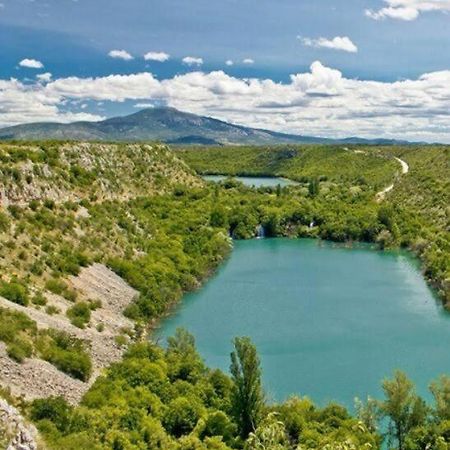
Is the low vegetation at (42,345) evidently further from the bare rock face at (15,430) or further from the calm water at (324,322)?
the calm water at (324,322)

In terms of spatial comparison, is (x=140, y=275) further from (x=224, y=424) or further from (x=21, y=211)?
(x=224, y=424)

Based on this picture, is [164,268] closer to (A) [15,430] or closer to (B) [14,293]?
(B) [14,293]

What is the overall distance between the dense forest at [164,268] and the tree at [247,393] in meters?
0.08

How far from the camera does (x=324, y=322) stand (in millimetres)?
60250

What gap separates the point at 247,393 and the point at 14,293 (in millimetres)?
17787

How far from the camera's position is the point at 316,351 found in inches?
2051

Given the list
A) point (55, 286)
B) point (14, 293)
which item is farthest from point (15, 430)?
point (55, 286)

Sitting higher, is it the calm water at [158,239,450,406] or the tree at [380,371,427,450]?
the tree at [380,371,427,450]

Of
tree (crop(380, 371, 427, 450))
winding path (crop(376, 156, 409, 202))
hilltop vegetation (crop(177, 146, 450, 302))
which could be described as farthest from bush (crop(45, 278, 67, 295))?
winding path (crop(376, 156, 409, 202))

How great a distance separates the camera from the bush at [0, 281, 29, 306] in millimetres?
41831

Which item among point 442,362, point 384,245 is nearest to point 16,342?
point 442,362

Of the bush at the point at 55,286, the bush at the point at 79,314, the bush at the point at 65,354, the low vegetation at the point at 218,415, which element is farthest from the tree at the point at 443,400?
the bush at the point at 55,286

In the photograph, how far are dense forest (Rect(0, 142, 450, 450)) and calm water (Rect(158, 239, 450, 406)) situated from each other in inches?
132

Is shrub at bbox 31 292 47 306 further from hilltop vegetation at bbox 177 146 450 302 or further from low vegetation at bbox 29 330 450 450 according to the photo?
hilltop vegetation at bbox 177 146 450 302
